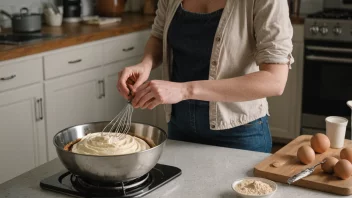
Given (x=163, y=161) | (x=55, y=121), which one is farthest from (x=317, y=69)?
(x=163, y=161)

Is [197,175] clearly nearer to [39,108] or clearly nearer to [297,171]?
[297,171]

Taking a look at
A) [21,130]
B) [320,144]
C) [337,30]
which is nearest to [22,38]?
[21,130]

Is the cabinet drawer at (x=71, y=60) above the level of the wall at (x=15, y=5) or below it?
below

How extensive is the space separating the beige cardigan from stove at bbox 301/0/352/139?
2.07 metres

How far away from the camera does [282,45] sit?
1.73m

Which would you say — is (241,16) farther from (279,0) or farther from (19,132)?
(19,132)

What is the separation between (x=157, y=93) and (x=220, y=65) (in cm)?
39

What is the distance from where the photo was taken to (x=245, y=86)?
1709mm

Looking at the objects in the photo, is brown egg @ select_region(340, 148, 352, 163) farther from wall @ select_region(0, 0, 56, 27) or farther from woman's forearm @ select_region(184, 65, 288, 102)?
wall @ select_region(0, 0, 56, 27)

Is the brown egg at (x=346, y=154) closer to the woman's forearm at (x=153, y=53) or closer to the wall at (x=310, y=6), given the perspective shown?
the woman's forearm at (x=153, y=53)

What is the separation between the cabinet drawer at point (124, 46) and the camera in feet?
12.1

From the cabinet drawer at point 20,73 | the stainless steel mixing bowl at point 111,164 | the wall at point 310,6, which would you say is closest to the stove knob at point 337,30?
the wall at point 310,6

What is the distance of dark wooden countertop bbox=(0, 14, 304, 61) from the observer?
3.00m

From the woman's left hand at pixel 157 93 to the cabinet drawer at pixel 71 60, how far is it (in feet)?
5.68
